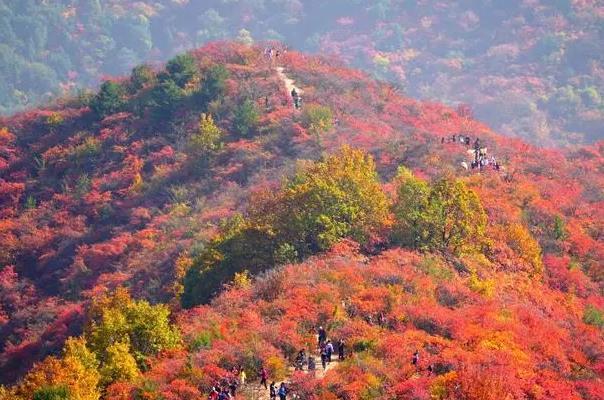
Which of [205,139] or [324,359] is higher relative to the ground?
[324,359]

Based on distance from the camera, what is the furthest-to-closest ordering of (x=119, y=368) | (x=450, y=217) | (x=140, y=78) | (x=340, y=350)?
1. (x=140, y=78)
2. (x=450, y=217)
3. (x=119, y=368)
4. (x=340, y=350)

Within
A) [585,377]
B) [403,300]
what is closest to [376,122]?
[403,300]

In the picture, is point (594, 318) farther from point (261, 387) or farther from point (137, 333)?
point (137, 333)

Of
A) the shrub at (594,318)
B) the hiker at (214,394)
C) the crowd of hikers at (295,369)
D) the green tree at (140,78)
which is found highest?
the green tree at (140,78)

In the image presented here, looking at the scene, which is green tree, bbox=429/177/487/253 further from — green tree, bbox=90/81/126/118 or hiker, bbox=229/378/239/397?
green tree, bbox=90/81/126/118

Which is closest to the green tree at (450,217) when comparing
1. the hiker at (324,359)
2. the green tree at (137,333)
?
the hiker at (324,359)

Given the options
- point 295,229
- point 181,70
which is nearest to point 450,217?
point 295,229

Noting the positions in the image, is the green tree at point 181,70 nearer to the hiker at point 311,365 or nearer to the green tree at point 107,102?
the green tree at point 107,102
